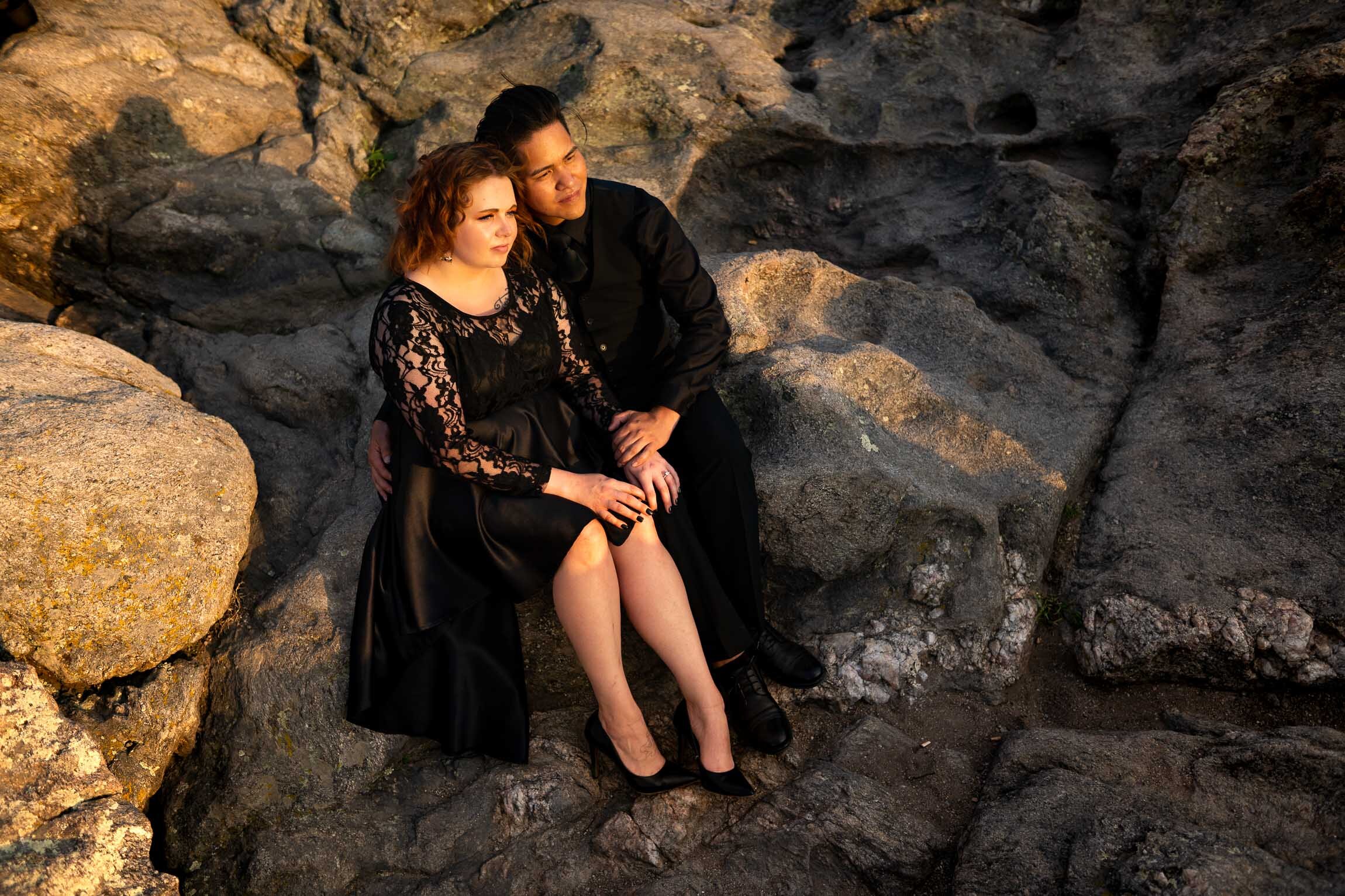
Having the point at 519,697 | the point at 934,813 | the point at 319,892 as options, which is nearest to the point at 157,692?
the point at 319,892

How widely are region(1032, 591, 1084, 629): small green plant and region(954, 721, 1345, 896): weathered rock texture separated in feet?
1.91

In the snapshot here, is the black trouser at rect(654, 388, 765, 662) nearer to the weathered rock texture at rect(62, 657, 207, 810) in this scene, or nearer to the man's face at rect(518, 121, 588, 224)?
the man's face at rect(518, 121, 588, 224)

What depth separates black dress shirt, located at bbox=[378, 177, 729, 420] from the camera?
340 cm

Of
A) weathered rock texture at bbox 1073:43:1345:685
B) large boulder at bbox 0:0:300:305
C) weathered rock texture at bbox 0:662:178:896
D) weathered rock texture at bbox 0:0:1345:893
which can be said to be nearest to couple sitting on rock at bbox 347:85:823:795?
weathered rock texture at bbox 0:0:1345:893

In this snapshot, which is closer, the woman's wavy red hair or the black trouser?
the woman's wavy red hair

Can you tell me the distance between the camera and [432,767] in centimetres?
314

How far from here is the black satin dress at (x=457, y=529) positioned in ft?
9.52

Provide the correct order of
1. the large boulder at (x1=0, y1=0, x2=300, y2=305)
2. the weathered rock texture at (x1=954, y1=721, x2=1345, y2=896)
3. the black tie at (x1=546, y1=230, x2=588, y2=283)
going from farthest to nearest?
the large boulder at (x1=0, y1=0, x2=300, y2=305)
the black tie at (x1=546, y1=230, x2=588, y2=283)
the weathered rock texture at (x1=954, y1=721, x2=1345, y2=896)

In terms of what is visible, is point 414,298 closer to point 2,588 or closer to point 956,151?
point 2,588

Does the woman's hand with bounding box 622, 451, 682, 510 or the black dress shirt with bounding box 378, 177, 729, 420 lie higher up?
the black dress shirt with bounding box 378, 177, 729, 420

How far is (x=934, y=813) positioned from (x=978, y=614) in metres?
0.76

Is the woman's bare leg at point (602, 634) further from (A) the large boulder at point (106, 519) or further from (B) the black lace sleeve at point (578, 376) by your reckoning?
(A) the large boulder at point (106, 519)

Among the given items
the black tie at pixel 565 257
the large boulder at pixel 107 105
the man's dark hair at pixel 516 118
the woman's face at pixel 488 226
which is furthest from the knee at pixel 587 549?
the large boulder at pixel 107 105

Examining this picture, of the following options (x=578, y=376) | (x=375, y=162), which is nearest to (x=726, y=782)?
(x=578, y=376)
